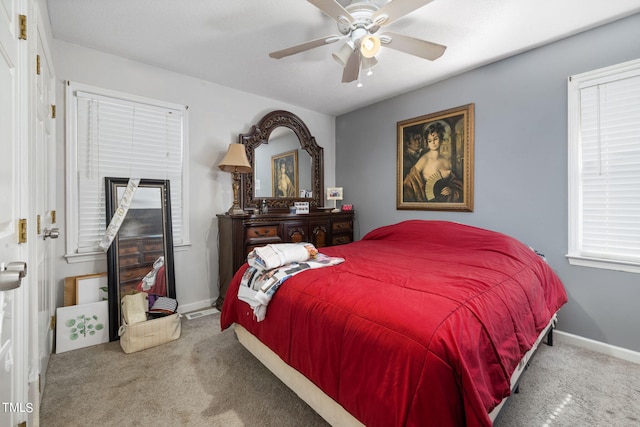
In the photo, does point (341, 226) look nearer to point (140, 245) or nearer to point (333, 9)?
point (140, 245)

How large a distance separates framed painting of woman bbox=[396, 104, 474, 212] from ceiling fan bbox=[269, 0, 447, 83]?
48.4 inches

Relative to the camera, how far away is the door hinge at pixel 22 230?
1162 millimetres

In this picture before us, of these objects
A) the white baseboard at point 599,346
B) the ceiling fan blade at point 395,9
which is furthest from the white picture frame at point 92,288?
the white baseboard at point 599,346

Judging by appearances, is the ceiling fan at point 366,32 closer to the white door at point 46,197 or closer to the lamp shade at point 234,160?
the lamp shade at point 234,160

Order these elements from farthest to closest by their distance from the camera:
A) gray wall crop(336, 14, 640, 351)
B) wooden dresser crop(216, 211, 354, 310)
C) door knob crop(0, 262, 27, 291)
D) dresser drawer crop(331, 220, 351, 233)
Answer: dresser drawer crop(331, 220, 351, 233) → wooden dresser crop(216, 211, 354, 310) → gray wall crop(336, 14, 640, 351) → door knob crop(0, 262, 27, 291)

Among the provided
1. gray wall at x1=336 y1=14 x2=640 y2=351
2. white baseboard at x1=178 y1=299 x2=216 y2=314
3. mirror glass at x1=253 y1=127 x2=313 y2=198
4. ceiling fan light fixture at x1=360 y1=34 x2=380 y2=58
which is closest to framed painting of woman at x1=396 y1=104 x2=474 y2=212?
gray wall at x1=336 y1=14 x2=640 y2=351

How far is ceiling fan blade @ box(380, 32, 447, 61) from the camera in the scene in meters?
1.89

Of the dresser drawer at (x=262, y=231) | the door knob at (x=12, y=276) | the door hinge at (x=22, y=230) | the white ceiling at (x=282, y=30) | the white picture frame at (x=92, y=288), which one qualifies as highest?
the white ceiling at (x=282, y=30)

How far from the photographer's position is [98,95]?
101 inches

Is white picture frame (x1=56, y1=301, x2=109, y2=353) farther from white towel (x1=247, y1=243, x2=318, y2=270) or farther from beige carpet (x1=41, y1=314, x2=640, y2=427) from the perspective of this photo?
white towel (x1=247, y1=243, x2=318, y2=270)

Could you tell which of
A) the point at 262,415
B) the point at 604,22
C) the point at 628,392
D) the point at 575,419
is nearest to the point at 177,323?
the point at 262,415

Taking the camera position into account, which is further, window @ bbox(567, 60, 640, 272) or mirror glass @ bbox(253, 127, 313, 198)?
mirror glass @ bbox(253, 127, 313, 198)

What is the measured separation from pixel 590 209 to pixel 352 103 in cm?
279

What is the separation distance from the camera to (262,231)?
10.3ft
